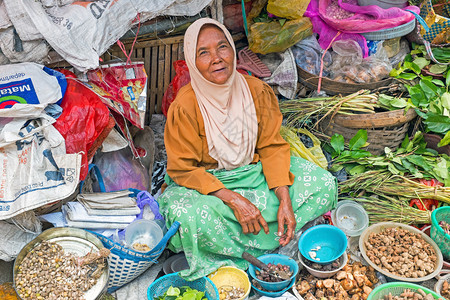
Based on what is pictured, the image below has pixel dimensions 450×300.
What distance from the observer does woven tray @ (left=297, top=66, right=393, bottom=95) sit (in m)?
3.58

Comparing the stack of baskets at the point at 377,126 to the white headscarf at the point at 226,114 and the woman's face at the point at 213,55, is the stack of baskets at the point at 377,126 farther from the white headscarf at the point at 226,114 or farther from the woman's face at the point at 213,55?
the woman's face at the point at 213,55

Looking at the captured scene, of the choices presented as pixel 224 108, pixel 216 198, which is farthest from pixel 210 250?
pixel 224 108

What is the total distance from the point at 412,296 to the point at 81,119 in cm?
215

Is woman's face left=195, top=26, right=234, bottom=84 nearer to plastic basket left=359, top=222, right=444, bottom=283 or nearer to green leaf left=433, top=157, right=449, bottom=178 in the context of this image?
plastic basket left=359, top=222, right=444, bottom=283

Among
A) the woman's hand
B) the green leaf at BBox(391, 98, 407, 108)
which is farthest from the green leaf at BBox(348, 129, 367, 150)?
the woman's hand

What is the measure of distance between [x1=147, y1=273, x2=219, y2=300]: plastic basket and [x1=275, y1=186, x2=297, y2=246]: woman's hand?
49 cm

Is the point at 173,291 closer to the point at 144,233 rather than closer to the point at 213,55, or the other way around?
the point at 144,233

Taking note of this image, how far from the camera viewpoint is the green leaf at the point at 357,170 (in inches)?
133

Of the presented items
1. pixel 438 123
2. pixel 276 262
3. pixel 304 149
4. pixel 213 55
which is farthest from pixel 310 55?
pixel 276 262

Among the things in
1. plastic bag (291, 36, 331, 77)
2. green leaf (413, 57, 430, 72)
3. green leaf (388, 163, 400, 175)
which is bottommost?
green leaf (388, 163, 400, 175)

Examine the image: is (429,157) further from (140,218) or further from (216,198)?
(140,218)

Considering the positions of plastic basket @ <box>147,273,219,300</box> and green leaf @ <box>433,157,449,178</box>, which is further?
green leaf @ <box>433,157,449,178</box>

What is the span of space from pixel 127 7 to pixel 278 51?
1301 millimetres

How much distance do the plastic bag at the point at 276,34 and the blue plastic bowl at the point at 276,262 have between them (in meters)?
1.70
